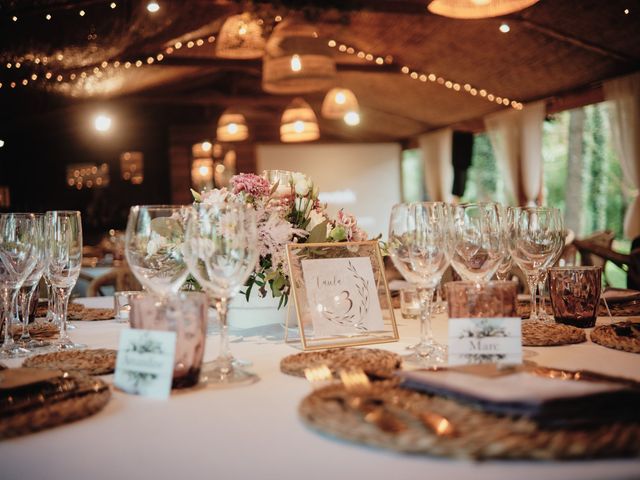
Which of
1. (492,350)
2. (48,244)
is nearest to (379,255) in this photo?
(492,350)

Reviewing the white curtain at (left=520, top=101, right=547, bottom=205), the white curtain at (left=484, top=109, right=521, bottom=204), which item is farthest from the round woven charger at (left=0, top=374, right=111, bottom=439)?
the white curtain at (left=484, top=109, right=521, bottom=204)

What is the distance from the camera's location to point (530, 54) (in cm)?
731

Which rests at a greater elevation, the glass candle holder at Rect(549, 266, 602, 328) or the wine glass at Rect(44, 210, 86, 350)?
the wine glass at Rect(44, 210, 86, 350)

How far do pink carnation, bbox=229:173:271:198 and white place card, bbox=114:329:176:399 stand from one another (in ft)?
2.09

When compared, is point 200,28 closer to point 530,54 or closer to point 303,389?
point 530,54

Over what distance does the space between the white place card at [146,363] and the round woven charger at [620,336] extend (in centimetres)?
85

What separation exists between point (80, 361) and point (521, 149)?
28.1 feet

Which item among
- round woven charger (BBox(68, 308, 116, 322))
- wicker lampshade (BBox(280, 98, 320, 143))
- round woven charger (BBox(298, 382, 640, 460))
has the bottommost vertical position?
round woven charger (BBox(298, 382, 640, 460))

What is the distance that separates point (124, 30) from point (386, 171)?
7091 millimetres

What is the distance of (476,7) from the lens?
2.93m

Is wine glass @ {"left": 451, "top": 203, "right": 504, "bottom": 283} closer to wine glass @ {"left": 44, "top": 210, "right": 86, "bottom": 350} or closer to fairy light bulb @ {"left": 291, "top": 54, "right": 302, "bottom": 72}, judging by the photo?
wine glass @ {"left": 44, "top": 210, "right": 86, "bottom": 350}

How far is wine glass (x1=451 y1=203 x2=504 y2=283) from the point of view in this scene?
4.47 feet

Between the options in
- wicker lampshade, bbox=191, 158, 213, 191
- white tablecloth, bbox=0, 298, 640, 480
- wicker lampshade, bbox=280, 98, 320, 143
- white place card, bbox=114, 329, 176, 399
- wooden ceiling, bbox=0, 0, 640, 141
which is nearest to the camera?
white tablecloth, bbox=0, 298, 640, 480

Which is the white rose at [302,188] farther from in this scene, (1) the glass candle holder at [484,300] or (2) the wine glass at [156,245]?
(1) the glass candle holder at [484,300]
